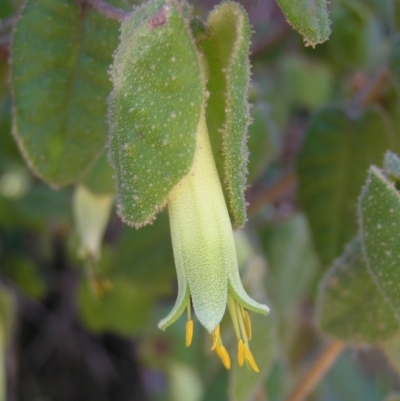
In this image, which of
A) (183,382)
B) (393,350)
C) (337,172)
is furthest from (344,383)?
(393,350)

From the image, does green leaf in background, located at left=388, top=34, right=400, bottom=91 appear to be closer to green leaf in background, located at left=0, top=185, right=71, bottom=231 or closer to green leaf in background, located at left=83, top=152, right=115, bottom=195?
green leaf in background, located at left=83, top=152, right=115, bottom=195

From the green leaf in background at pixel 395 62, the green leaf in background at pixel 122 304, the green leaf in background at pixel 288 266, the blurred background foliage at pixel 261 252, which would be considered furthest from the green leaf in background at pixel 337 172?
the green leaf in background at pixel 122 304

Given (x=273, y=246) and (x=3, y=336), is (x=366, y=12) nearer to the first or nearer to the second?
(x=273, y=246)

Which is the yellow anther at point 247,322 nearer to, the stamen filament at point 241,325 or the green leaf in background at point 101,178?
the stamen filament at point 241,325

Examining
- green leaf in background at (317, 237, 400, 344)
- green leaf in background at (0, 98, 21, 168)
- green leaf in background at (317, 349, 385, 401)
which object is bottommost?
green leaf in background at (317, 349, 385, 401)

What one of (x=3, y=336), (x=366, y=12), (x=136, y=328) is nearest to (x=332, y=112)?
(x=366, y=12)

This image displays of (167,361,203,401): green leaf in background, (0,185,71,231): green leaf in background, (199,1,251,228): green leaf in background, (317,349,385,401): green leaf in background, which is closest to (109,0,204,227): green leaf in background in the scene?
(199,1,251,228): green leaf in background
